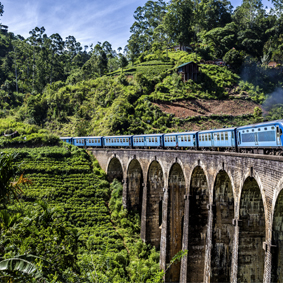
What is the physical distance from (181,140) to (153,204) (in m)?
6.60

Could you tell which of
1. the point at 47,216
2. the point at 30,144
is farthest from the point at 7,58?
the point at 47,216

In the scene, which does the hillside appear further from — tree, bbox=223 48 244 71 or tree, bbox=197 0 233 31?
tree, bbox=197 0 233 31

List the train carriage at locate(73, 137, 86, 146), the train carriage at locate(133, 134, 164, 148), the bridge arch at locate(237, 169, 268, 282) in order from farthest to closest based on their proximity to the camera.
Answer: the train carriage at locate(73, 137, 86, 146) < the train carriage at locate(133, 134, 164, 148) < the bridge arch at locate(237, 169, 268, 282)

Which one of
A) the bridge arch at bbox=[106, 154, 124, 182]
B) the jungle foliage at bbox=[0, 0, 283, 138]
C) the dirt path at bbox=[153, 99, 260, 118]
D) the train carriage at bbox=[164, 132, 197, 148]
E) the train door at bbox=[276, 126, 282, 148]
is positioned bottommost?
the bridge arch at bbox=[106, 154, 124, 182]

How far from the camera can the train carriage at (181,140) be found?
24.5 m

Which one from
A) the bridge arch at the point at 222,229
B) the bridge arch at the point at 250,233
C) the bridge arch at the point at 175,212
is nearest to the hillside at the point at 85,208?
the bridge arch at the point at 175,212

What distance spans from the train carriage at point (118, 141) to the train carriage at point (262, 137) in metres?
18.8

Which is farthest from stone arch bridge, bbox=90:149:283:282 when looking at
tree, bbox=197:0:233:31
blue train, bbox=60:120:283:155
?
tree, bbox=197:0:233:31

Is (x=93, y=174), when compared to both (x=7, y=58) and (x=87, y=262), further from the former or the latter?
(x=7, y=58)

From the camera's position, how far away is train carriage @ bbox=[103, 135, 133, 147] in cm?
3603

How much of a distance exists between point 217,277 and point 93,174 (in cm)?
2213

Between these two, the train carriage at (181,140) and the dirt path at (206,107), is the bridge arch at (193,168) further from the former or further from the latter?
the dirt path at (206,107)

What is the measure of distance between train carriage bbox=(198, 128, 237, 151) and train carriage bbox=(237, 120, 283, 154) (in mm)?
669

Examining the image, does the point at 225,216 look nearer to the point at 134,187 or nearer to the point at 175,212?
the point at 175,212
